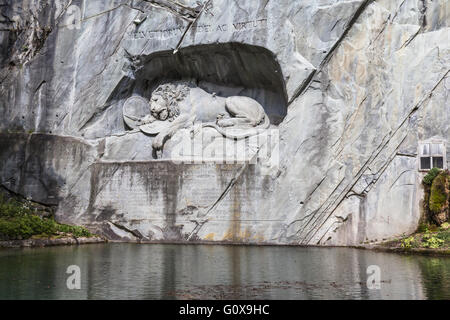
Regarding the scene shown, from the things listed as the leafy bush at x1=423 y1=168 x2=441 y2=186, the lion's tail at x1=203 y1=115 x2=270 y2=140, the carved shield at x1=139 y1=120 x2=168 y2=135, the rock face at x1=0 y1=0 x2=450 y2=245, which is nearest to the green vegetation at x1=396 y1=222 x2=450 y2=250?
the rock face at x1=0 y1=0 x2=450 y2=245

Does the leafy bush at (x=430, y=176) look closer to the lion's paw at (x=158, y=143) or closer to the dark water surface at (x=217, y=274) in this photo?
the dark water surface at (x=217, y=274)

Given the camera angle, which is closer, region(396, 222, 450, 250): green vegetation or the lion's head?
region(396, 222, 450, 250): green vegetation

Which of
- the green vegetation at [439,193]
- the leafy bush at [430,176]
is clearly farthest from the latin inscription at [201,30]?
the green vegetation at [439,193]

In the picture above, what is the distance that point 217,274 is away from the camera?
33.6 feet

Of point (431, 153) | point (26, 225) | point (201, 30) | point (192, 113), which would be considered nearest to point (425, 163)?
point (431, 153)

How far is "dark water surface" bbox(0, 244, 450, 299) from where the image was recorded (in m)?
8.31

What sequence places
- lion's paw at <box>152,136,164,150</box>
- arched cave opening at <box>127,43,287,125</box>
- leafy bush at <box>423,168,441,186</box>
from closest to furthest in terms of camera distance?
leafy bush at <box>423,168,441,186</box> → arched cave opening at <box>127,43,287,125</box> → lion's paw at <box>152,136,164,150</box>

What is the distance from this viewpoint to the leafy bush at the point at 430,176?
1612 cm

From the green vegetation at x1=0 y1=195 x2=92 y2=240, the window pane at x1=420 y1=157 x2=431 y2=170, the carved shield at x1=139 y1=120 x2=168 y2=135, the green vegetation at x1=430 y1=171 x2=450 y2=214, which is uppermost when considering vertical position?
the carved shield at x1=139 y1=120 x2=168 y2=135

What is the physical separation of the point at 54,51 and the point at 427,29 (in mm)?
11753

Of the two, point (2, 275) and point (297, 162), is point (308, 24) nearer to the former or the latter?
point (297, 162)

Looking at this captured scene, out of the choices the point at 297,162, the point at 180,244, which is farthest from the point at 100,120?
the point at 297,162

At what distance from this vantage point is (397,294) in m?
8.24

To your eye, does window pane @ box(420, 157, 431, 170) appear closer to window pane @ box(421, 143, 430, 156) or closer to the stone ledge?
window pane @ box(421, 143, 430, 156)
